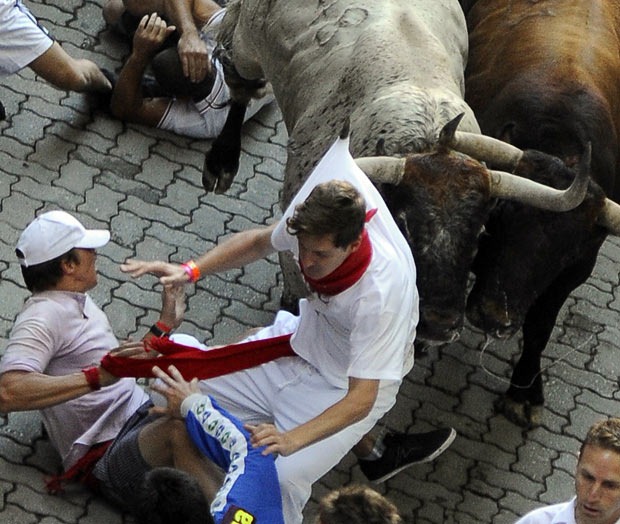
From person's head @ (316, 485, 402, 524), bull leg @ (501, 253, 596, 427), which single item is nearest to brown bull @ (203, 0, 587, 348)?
bull leg @ (501, 253, 596, 427)

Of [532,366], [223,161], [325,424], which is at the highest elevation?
[325,424]

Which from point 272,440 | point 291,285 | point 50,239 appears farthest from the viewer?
point 291,285

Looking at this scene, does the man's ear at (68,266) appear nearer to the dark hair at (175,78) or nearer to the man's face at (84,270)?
the man's face at (84,270)

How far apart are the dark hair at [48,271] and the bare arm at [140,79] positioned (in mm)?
2929

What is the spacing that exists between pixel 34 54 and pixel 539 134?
321 centimetres

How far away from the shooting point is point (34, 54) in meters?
8.55

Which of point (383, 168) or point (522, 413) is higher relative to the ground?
point (383, 168)

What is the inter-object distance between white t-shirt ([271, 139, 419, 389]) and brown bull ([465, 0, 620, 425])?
3.51 ft

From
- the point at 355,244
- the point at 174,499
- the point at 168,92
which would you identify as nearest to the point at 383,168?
the point at 355,244

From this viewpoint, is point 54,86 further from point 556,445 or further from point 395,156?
point 556,445

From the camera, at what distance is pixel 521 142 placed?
24.2 feet

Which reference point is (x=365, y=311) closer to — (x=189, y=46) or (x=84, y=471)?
(x=84, y=471)

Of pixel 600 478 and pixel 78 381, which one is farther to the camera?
pixel 78 381

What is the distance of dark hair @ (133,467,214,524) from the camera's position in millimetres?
5562
